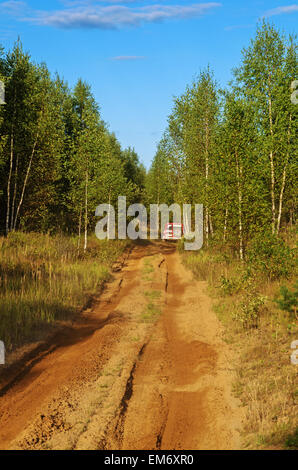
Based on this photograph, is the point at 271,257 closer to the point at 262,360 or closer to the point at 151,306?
the point at 151,306

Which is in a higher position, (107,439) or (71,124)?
(71,124)

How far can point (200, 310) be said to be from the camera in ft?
43.3

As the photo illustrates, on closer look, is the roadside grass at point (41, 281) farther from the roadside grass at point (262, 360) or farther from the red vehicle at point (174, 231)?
the red vehicle at point (174, 231)

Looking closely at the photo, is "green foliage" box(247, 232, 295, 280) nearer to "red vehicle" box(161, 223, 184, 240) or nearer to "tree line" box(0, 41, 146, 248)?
"tree line" box(0, 41, 146, 248)

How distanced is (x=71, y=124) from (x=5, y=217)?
13606mm

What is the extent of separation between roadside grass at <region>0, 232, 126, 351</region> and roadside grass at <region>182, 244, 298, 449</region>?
5.28m

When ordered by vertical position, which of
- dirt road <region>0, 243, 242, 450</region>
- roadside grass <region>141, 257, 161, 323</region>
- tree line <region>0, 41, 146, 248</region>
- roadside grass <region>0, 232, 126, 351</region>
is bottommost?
dirt road <region>0, 243, 242, 450</region>

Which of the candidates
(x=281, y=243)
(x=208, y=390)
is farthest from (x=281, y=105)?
(x=208, y=390)

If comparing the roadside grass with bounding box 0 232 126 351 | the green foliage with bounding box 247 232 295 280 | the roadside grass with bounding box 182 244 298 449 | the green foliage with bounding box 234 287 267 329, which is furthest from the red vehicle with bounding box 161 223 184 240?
the green foliage with bounding box 234 287 267 329

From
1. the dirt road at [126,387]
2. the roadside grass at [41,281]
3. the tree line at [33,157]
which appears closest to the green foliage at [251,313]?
the dirt road at [126,387]

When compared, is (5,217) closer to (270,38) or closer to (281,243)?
(281,243)

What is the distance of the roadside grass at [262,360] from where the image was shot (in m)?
5.61

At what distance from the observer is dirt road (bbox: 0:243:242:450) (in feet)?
18.7

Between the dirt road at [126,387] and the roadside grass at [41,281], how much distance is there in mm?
805
